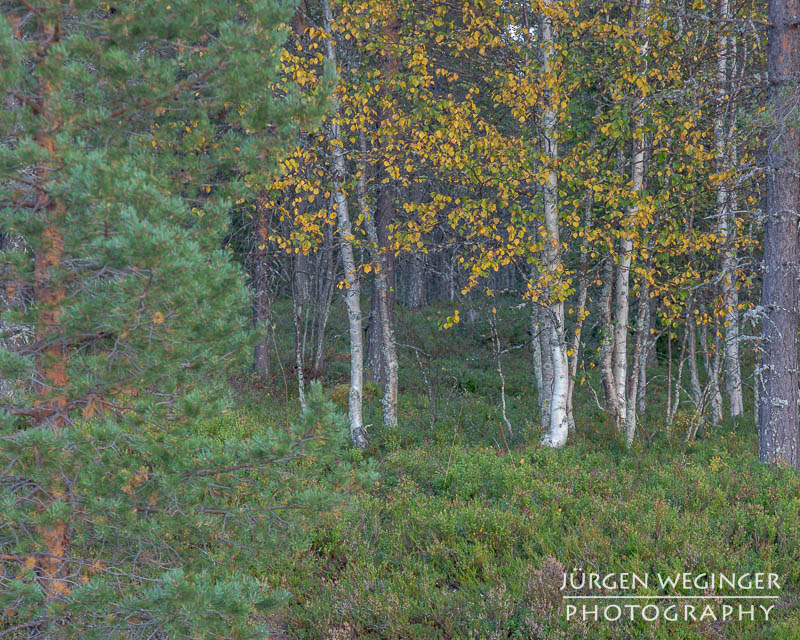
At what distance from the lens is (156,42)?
556cm

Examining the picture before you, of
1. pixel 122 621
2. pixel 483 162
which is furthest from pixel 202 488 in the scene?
→ pixel 483 162

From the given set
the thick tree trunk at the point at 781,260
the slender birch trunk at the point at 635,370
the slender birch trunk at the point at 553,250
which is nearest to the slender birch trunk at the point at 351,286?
the slender birch trunk at the point at 553,250

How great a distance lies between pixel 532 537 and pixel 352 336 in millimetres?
5473

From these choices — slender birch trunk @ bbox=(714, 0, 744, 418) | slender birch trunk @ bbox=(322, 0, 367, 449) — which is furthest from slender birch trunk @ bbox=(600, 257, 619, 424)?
slender birch trunk @ bbox=(322, 0, 367, 449)

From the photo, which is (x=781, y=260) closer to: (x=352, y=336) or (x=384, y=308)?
(x=384, y=308)

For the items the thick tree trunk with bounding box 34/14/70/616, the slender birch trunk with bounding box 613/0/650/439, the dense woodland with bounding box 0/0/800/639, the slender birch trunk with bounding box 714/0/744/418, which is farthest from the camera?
the slender birch trunk with bounding box 714/0/744/418

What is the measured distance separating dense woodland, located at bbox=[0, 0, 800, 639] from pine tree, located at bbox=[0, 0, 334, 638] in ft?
0.09

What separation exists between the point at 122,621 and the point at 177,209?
3.14 metres

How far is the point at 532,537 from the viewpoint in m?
7.52

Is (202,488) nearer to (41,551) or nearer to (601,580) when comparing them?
(41,551)

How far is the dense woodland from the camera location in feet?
16.0

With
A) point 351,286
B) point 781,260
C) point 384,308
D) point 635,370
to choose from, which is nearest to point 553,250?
point 635,370

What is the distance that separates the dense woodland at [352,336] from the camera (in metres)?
4.88

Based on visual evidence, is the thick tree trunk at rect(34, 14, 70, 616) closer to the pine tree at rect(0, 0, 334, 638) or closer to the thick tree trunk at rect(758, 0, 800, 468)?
the pine tree at rect(0, 0, 334, 638)
